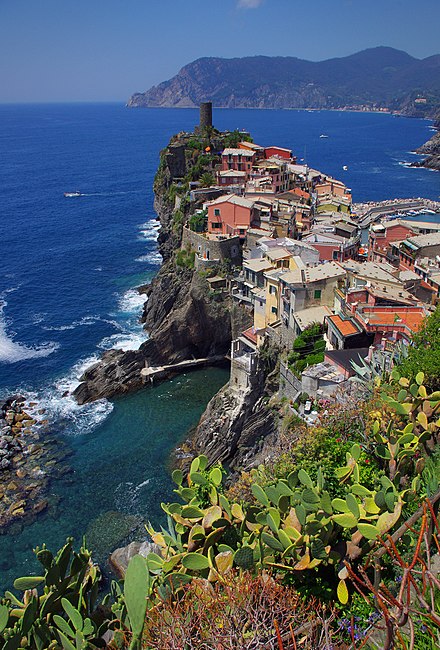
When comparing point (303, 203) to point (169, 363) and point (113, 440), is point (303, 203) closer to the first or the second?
point (169, 363)

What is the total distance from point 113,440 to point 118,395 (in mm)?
5957

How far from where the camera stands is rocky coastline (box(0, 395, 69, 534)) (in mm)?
28953

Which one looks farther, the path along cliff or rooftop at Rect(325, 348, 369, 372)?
the path along cliff

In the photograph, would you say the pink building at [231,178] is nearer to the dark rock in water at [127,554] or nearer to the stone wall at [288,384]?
the stone wall at [288,384]

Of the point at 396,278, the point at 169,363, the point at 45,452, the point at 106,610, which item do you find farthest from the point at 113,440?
the point at 106,610

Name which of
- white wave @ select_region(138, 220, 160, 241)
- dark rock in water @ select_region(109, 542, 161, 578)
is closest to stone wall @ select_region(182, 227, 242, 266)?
dark rock in water @ select_region(109, 542, 161, 578)

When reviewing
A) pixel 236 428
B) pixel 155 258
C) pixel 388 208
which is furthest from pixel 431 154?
pixel 236 428

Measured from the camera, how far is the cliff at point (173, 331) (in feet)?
135

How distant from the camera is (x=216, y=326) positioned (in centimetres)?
4441

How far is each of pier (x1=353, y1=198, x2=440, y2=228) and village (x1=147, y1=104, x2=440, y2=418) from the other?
7849 millimetres

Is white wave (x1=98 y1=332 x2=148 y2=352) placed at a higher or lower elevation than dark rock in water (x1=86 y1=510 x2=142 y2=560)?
higher

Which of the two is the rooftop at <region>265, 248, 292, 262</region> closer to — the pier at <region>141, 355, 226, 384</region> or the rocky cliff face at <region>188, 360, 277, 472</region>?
the rocky cliff face at <region>188, 360, 277, 472</region>

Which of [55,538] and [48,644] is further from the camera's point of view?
[55,538]

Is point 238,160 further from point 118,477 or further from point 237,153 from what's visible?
point 118,477
